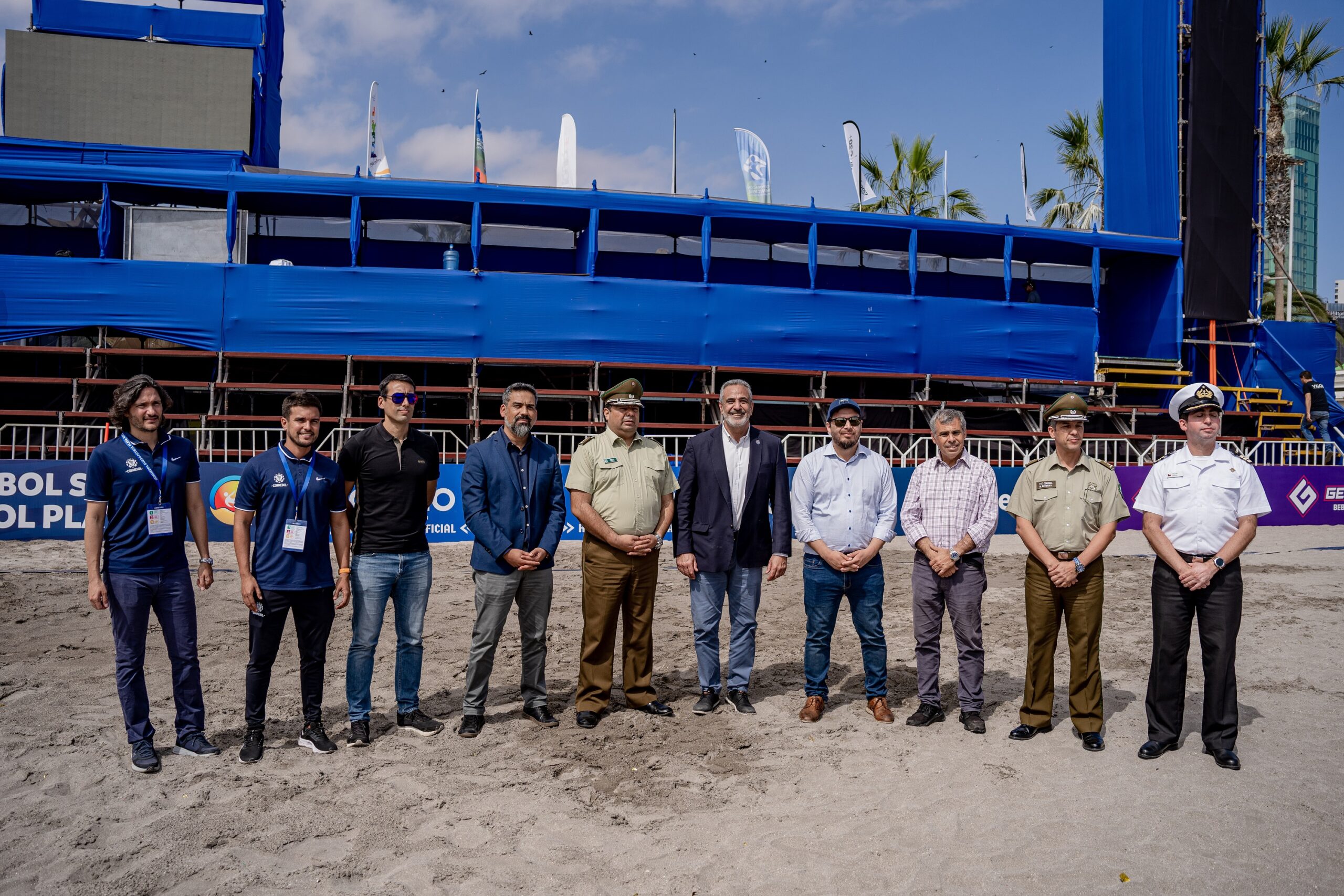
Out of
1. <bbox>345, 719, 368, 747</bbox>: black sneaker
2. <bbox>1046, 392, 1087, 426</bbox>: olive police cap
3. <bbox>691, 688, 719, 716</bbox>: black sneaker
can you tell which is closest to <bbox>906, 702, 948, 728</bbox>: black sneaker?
<bbox>691, 688, 719, 716</bbox>: black sneaker

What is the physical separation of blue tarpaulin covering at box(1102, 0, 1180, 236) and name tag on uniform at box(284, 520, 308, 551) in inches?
855

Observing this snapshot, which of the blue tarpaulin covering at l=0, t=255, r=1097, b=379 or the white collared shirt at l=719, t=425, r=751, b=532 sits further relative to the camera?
the blue tarpaulin covering at l=0, t=255, r=1097, b=379

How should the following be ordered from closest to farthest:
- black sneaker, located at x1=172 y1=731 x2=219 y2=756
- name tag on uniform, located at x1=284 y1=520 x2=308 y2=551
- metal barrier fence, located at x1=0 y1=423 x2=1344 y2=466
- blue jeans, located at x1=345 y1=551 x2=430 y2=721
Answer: name tag on uniform, located at x1=284 y1=520 x2=308 y2=551 → black sneaker, located at x1=172 y1=731 x2=219 y2=756 → blue jeans, located at x1=345 y1=551 x2=430 y2=721 → metal barrier fence, located at x1=0 y1=423 x2=1344 y2=466

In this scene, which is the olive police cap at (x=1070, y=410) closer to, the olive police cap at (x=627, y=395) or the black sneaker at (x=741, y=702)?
the olive police cap at (x=627, y=395)

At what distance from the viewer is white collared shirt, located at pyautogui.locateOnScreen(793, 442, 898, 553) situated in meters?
4.91

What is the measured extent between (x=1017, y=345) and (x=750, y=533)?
52.0 ft

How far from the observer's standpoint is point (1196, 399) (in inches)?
173

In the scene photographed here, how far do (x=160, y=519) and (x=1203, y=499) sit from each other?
5.39 metres

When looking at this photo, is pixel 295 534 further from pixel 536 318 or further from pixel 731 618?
pixel 536 318

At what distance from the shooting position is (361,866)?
10.5 feet

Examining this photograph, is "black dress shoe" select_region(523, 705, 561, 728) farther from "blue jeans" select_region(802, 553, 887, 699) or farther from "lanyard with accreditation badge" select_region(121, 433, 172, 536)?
"lanyard with accreditation badge" select_region(121, 433, 172, 536)

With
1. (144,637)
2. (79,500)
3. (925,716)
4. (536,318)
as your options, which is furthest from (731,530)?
(536,318)

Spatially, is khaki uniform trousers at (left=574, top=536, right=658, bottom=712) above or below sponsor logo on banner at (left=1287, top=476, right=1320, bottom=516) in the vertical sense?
below

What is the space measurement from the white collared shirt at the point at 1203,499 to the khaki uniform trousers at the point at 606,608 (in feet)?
9.10
